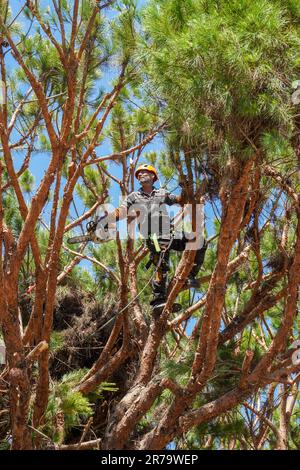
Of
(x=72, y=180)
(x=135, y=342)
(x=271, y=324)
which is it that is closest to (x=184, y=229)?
(x=135, y=342)

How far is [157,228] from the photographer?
489 centimetres

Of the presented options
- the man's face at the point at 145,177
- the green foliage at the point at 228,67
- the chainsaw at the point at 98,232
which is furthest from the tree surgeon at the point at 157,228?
the green foliage at the point at 228,67

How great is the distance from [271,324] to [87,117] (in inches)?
97.8

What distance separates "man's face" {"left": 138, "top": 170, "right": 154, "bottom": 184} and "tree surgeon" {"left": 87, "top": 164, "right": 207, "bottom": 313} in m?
0.12

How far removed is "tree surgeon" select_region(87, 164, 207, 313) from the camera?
4.75 m

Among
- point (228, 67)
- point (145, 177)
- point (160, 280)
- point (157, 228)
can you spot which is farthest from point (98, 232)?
point (228, 67)

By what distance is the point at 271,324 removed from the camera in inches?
258

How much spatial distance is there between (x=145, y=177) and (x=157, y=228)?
0.49 metres

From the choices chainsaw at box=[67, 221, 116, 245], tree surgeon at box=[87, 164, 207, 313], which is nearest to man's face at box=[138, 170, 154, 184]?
tree surgeon at box=[87, 164, 207, 313]

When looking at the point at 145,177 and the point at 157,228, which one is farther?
the point at 145,177

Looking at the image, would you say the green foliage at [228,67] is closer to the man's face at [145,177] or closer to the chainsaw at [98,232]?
the chainsaw at [98,232]

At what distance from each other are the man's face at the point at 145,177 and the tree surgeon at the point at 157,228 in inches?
4.6

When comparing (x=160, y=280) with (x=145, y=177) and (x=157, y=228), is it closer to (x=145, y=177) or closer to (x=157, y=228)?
(x=157, y=228)

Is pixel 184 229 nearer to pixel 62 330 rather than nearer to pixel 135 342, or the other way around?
pixel 135 342
